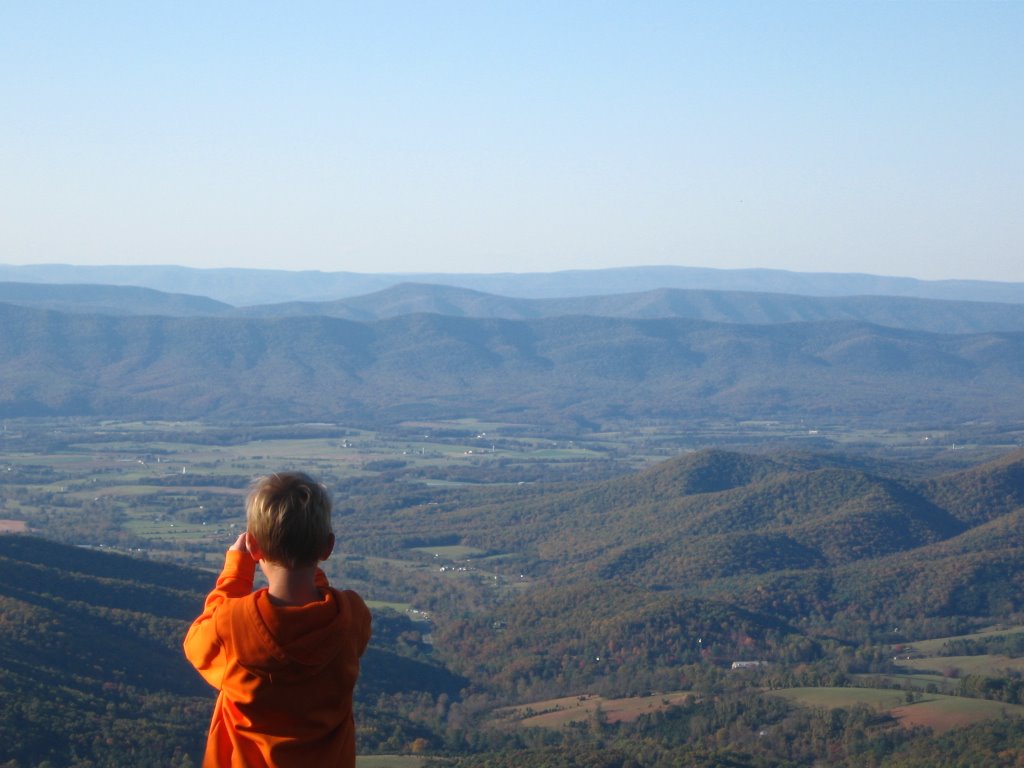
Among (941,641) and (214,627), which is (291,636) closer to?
(214,627)

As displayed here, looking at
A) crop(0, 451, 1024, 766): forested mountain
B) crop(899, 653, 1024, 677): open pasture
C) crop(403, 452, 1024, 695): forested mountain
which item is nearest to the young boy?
crop(0, 451, 1024, 766): forested mountain

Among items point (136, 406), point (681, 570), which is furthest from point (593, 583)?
point (136, 406)

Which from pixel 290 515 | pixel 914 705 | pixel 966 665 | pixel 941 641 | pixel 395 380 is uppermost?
pixel 290 515

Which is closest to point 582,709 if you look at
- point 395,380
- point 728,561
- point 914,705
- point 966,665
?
point 914,705

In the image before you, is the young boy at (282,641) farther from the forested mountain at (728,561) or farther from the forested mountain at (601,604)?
the forested mountain at (728,561)

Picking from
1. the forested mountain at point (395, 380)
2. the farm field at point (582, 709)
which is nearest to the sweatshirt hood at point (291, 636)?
the farm field at point (582, 709)

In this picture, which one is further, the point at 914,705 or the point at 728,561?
the point at 728,561

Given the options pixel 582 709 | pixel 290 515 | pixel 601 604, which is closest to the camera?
pixel 290 515
